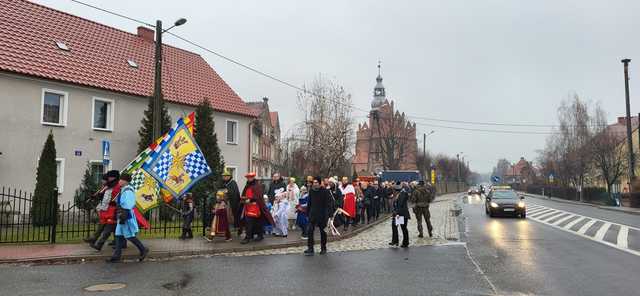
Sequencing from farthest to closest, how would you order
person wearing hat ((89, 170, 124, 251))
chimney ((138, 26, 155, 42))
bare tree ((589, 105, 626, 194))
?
bare tree ((589, 105, 626, 194)) → chimney ((138, 26, 155, 42)) → person wearing hat ((89, 170, 124, 251))

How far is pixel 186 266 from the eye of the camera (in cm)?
940

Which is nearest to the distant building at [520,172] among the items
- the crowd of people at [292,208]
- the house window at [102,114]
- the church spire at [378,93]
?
the church spire at [378,93]

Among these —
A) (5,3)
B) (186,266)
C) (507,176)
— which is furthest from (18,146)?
(507,176)

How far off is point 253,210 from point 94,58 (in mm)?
15730

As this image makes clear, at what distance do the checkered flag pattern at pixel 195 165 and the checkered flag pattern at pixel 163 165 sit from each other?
46cm

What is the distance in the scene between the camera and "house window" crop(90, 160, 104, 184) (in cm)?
2109

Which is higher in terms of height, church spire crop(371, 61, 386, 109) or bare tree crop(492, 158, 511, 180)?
church spire crop(371, 61, 386, 109)

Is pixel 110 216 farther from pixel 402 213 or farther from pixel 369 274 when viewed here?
pixel 402 213

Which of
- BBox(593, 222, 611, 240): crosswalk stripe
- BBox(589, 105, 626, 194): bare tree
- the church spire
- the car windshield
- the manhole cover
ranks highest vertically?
the church spire

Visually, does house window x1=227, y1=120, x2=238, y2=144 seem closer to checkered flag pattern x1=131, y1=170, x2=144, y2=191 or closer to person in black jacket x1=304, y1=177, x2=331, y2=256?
checkered flag pattern x1=131, y1=170, x2=144, y2=191

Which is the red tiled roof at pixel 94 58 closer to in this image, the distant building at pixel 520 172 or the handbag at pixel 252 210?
the handbag at pixel 252 210

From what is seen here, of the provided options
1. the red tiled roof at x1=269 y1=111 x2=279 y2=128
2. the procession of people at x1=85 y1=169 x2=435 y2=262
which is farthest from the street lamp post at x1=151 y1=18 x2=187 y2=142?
the red tiled roof at x1=269 y1=111 x2=279 y2=128

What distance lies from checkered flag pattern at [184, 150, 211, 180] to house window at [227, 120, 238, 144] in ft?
50.9

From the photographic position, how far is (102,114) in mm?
22359
